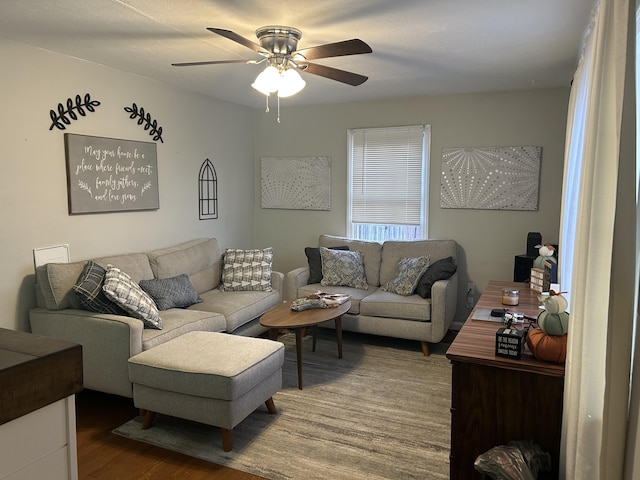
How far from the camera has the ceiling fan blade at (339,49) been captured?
2.36 meters

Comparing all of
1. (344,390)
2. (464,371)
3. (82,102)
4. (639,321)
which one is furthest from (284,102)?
(639,321)

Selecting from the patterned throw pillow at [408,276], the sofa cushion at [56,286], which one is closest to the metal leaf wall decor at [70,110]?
the sofa cushion at [56,286]

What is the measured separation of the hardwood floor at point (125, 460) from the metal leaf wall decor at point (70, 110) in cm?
209

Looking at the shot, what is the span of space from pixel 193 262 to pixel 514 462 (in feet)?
10.9

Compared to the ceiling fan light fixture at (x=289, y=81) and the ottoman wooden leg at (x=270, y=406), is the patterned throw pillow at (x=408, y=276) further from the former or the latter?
the ceiling fan light fixture at (x=289, y=81)

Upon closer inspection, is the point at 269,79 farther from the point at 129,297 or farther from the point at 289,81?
the point at 129,297

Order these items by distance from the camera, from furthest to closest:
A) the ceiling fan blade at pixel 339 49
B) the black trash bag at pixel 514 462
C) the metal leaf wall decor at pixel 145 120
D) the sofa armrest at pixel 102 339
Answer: the metal leaf wall decor at pixel 145 120, the sofa armrest at pixel 102 339, the ceiling fan blade at pixel 339 49, the black trash bag at pixel 514 462

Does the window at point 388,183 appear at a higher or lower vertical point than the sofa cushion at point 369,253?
higher

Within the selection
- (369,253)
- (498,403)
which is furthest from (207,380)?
(369,253)

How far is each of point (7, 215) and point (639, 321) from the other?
351cm

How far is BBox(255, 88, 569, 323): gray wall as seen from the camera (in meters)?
4.46

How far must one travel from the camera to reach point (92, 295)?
316 cm

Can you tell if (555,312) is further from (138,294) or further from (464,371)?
(138,294)

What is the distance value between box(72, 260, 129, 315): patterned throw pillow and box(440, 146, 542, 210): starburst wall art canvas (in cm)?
330
